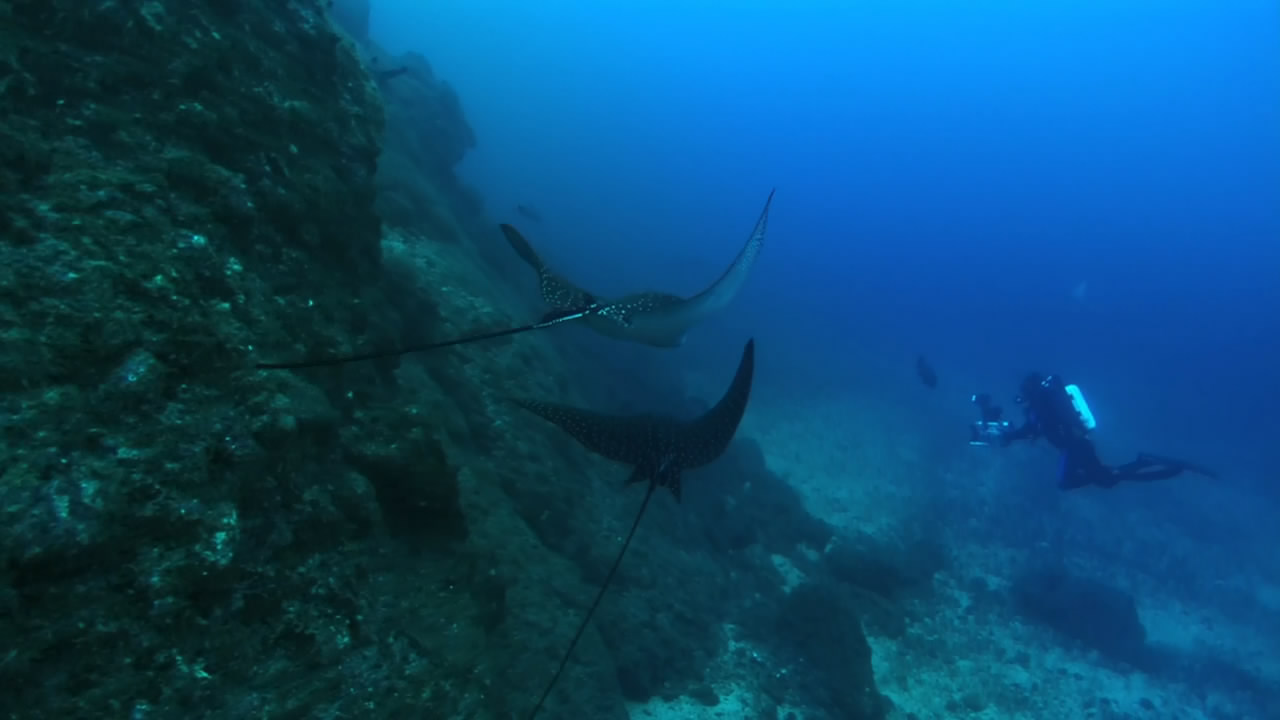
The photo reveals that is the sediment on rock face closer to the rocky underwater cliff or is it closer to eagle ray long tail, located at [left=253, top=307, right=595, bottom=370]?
the rocky underwater cliff

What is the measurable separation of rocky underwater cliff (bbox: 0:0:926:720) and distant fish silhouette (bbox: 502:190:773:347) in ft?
5.71

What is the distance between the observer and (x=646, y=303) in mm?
7184

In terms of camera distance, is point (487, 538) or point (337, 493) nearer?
point (337, 493)

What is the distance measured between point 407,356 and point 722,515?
845 centimetres

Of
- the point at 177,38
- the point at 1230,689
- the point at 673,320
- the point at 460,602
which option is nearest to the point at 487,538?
the point at 460,602

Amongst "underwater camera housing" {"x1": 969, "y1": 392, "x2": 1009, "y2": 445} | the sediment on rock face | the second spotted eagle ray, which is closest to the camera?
the sediment on rock face

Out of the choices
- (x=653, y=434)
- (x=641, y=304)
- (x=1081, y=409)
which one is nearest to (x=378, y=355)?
(x=653, y=434)

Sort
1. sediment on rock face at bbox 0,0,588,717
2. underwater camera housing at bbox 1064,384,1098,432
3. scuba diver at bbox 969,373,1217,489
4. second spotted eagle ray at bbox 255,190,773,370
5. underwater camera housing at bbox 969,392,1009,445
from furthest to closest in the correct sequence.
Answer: underwater camera housing at bbox 969,392,1009,445, scuba diver at bbox 969,373,1217,489, underwater camera housing at bbox 1064,384,1098,432, second spotted eagle ray at bbox 255,190,773,370, sediment on rock face at bbox 0,0,588,717

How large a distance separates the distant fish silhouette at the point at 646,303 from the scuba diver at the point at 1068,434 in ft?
35.9

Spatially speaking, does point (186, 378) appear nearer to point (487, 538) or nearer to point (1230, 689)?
point (487, 538)

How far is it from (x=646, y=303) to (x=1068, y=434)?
554 inches

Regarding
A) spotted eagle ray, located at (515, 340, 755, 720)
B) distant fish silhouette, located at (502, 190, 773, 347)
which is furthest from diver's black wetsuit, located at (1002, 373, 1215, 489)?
spotted eagle ray, located at (515, 340, 755, 720)

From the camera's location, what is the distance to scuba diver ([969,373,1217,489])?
15.0m

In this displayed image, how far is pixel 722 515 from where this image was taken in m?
12.8
